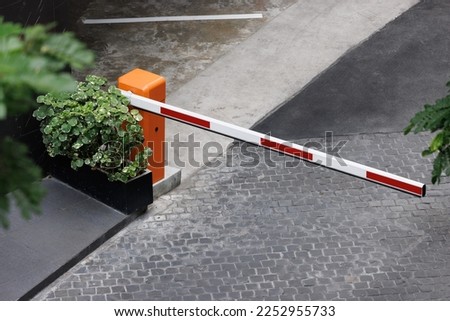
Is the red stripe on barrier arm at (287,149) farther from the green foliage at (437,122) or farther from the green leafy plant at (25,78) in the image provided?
the green leafy plant at (25,78)

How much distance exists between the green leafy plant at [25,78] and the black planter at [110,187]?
5.90 m

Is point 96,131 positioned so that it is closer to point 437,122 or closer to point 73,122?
point 73,122

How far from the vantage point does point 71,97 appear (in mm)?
8602

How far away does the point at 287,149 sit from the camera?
27.2 feet

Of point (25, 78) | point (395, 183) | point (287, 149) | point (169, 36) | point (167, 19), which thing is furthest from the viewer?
point (167, 19)

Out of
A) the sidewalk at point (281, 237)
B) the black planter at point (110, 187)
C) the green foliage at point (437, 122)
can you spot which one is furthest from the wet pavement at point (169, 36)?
the green foliage at point (437, 122)

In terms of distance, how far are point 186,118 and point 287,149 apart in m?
0.94

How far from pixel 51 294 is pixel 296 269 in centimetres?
216

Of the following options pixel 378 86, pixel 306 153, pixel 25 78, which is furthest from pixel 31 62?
pixel 378 86

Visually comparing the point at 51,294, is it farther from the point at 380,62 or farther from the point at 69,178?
the point at 380,62

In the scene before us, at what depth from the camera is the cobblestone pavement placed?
27.0 feet

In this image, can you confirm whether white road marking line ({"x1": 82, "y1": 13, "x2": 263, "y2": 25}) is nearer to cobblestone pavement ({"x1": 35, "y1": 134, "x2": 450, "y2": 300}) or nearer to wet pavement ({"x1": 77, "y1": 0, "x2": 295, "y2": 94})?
wet pavement ({"x1": 77, "y1": 0, "x2": 295, "y2": 94})

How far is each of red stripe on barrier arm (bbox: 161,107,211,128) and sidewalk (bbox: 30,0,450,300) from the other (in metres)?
1.16

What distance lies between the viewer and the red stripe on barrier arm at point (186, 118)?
8320mm
